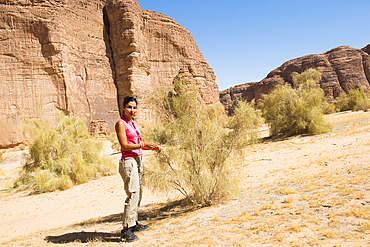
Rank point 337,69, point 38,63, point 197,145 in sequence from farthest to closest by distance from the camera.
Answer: point 337,69 < point 38,63 < point 197,145

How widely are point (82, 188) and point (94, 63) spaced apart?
22.9 m

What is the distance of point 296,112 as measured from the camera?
16125 mm

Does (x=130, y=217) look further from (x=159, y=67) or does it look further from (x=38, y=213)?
(x=159, y=67)

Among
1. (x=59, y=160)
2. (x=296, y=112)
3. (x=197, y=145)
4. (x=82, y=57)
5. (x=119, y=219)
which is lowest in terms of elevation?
(x=119, y=219)

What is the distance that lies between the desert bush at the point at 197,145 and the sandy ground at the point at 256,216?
0.44 metres

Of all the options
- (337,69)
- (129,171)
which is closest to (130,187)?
(129,171)

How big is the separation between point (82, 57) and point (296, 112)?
24.9 meters

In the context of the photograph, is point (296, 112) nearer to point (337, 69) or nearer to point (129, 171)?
point (129, 171)

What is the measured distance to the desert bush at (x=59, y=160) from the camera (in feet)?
35.1

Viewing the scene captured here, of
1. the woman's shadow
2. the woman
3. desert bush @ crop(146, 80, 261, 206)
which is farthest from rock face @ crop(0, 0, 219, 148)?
the woman

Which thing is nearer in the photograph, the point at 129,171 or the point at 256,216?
the point at 129,171

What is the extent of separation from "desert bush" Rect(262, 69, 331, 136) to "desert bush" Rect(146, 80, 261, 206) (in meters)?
12.1

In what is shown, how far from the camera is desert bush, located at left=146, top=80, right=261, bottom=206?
188 inches

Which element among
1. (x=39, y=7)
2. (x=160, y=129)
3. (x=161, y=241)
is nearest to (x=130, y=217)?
(x=161, y=241)
